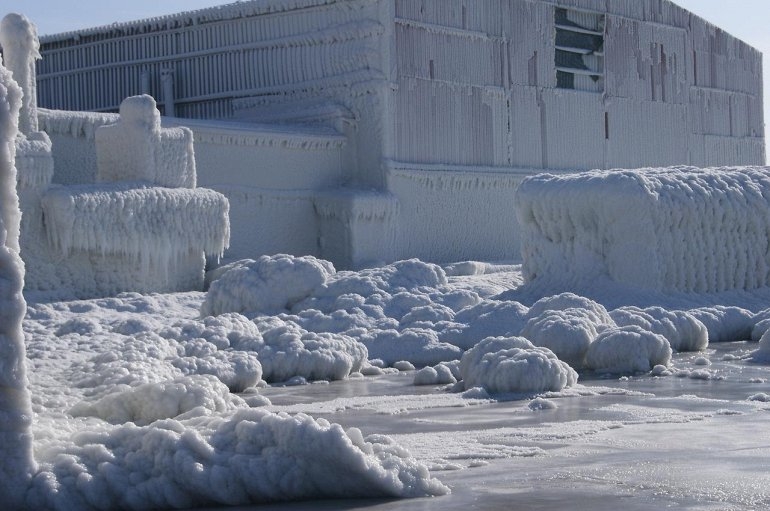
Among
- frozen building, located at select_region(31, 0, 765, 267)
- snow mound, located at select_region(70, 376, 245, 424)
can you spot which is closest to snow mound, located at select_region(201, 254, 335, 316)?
snow mound, located at select_region(70, 376, 245, 424)

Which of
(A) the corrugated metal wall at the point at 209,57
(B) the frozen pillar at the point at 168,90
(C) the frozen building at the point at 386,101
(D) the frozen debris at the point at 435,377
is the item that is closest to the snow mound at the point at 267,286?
(D) the frozen debris at the point at 435,377

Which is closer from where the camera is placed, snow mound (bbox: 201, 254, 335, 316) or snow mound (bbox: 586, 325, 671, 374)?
snow mound (bbox: 586, 325, 671, 374)

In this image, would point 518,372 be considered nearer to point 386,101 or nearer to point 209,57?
point 386,101

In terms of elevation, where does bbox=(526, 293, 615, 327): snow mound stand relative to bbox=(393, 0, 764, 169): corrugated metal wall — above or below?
below

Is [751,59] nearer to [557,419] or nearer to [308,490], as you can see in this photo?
[557,419]

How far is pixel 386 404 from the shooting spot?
878cm

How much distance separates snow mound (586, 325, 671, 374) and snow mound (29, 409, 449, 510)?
531 centimetres

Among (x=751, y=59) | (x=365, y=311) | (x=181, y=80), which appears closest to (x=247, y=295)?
(x=365, y=311)

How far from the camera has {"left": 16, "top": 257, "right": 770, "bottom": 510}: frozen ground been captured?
5.30 meters

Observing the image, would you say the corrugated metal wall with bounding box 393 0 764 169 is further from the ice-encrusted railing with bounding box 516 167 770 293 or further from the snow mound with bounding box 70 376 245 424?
the snow mound with bounding box 70 376 245 424

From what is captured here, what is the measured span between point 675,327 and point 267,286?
14.2 feet

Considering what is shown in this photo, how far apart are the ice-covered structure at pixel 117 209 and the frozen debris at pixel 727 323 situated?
25.2 feet

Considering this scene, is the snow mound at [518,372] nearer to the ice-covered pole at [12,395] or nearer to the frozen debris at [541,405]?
the frozen debris at [541,405]

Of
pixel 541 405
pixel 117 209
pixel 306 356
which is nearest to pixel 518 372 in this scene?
pixel 541 405
